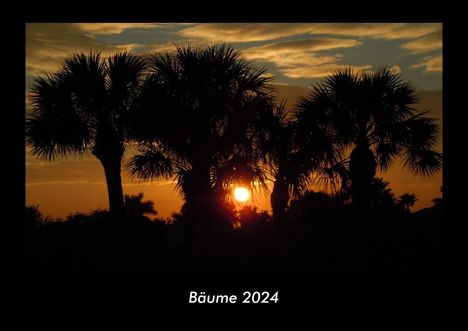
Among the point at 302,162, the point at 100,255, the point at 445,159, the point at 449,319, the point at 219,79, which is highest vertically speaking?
the point at 219,79

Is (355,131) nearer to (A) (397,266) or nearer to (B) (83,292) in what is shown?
(A) (397,266)

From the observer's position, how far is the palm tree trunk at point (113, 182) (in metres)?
20.6

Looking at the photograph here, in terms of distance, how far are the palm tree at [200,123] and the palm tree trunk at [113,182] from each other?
0.68 m

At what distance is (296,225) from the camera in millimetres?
35438

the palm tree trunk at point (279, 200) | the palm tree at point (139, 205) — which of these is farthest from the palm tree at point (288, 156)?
the palm tree at point (139, 205)

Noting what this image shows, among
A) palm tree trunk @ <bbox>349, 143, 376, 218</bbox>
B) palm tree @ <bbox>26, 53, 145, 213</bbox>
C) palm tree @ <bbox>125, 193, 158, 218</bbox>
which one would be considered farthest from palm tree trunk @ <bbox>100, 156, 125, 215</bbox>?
palm tree @ <bbox>125, 193, 158, 218</bbox>

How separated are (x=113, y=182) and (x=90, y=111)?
227 centimetres

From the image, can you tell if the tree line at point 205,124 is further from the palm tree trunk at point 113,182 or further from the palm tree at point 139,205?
the palm tree at point 139,205

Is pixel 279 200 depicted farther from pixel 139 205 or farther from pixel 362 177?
pixel 139 205

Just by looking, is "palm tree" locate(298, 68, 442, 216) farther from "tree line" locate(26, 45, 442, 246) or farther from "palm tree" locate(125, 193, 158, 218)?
"palm tree" locate(125, 193, 158, 218)

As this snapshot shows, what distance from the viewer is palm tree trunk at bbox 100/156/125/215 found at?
20.6m

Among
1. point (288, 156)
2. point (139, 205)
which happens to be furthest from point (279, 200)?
point (139, 205)

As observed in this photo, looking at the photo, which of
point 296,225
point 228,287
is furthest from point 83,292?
point 296,225

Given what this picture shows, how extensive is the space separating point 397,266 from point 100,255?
867cm
